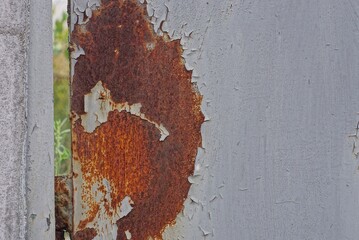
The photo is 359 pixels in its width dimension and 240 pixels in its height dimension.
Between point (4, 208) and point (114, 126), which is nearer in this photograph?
point (4, 208)

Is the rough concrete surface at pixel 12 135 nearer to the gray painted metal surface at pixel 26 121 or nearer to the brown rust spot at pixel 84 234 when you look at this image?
the gray painted metal surface at pixel 26 121

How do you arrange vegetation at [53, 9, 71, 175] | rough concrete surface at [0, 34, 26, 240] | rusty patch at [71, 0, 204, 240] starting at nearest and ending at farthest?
rough concrete surface at [0, 34, 26, 240]
rusty patch at [71, 0, 204, 240]
vegetation at [53, 9, 71, 175]

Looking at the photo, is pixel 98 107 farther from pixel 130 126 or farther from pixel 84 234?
pixel 84 234

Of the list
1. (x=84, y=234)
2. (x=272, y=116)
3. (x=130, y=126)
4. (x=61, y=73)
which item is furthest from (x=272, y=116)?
(x=61, y=73)

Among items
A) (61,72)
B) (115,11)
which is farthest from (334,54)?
(61,72)

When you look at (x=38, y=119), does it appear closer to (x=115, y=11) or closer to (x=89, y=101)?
(x=89, y=101)

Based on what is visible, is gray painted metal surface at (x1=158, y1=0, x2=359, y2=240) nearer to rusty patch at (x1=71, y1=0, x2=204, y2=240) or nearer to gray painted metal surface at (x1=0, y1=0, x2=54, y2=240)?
rusty patch at (x1=71, y1=0, x2=204, y2=240)

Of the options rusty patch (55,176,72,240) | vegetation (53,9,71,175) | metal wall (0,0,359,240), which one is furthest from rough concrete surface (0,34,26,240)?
vegetation (53,9,71,175)
